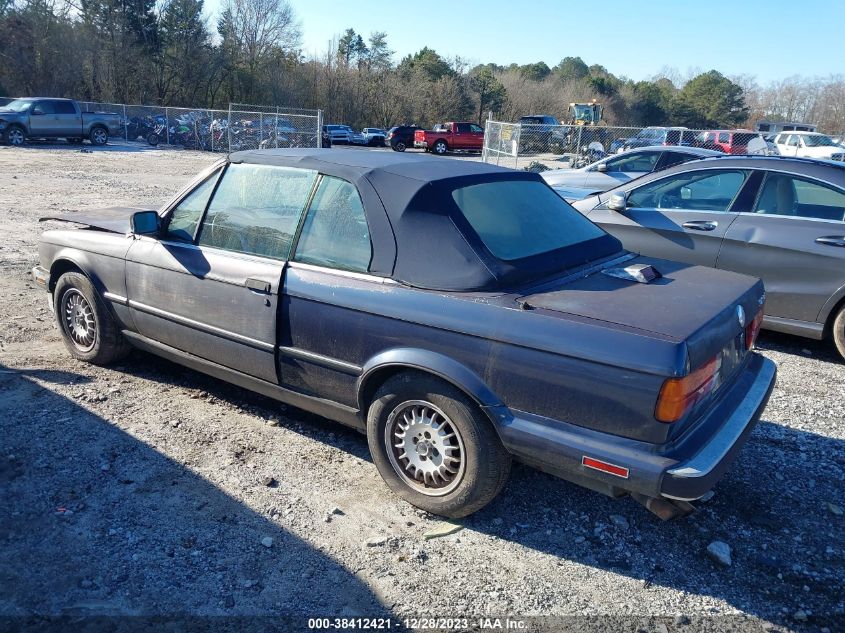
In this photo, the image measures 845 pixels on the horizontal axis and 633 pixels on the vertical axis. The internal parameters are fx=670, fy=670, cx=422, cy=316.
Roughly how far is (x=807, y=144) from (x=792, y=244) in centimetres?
2786

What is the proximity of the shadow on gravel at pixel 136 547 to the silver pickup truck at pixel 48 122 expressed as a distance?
2793 cm

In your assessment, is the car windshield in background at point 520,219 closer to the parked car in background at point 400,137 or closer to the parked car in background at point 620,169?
the parked car in background at point 620,169

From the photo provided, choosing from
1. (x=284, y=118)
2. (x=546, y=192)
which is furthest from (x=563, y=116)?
(x=546, y=192)

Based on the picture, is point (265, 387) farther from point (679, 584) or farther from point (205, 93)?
point (205, 93)

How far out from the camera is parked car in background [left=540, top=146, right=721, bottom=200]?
37.0 ft

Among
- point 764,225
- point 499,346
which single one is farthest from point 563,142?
point 499,346

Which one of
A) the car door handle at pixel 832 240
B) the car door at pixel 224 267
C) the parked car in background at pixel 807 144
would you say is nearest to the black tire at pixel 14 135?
the car door at pixel 224 267

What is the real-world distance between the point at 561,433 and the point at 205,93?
5285cm

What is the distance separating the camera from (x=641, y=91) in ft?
239

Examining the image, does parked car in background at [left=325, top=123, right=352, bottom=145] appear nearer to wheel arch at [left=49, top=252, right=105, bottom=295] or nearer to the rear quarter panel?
wheel arch at [left=49, top=252, right=105, bottom=295]

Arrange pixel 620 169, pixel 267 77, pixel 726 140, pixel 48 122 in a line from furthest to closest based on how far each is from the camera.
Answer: pixel 267 77 → pixel 726 140 → pixel 48 122 → pixel 620 169

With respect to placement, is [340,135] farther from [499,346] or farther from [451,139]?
[499,346]

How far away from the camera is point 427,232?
3332 millimetres

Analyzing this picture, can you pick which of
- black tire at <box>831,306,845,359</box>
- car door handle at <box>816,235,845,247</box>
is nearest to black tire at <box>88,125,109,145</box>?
car door handle at <box>816,235,845,247</box>
